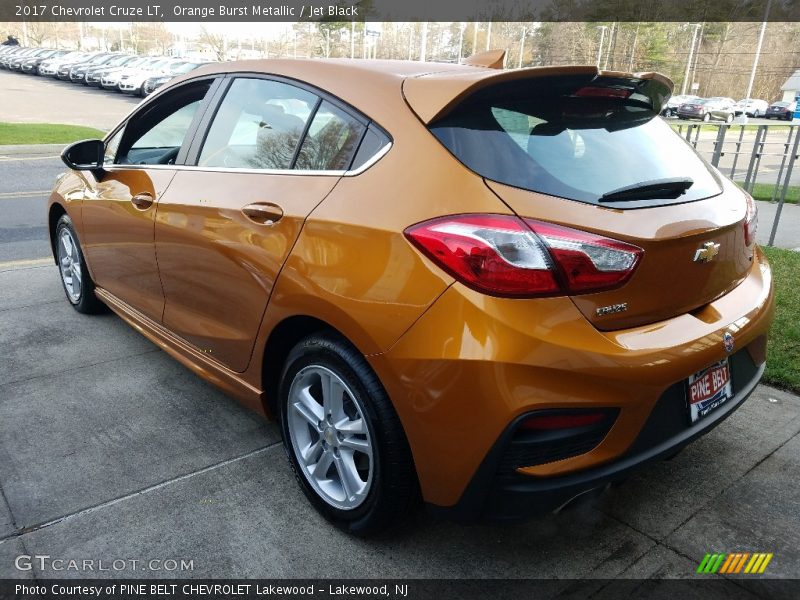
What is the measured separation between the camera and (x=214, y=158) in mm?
3092

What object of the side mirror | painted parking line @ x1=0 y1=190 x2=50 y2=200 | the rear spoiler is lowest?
painted parking line @ x1=0 y1=190 x2=50 y2=200

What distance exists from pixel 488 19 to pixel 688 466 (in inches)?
3182

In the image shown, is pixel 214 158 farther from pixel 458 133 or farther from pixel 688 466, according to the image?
pixel 688 466

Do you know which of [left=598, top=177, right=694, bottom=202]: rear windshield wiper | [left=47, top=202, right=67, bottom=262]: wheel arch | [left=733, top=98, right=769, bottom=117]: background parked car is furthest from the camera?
[left=733, top=98, right=769, bottom=117]: background parked car

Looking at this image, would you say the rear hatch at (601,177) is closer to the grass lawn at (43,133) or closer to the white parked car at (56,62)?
the grass lawn at (43,133)

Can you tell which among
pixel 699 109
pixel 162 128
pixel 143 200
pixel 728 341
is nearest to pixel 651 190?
pixel 728 341

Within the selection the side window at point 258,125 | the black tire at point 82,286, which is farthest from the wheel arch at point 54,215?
the side window at point 258,125

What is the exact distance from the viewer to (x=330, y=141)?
2.52m

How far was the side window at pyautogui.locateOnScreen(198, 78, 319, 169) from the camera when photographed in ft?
8.92

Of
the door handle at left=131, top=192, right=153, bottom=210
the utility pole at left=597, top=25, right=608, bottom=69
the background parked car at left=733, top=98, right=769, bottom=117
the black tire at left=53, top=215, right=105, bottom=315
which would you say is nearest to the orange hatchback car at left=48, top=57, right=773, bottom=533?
the door handle at left=131, top=192, right=153, bottom=210

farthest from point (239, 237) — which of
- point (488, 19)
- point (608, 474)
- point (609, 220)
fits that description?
point (488, 19)

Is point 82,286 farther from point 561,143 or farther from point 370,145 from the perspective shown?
point 561,143

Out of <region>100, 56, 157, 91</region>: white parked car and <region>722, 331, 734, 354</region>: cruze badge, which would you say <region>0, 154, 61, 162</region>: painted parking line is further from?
<region>100, 56, 157, 91</region>: white parked car

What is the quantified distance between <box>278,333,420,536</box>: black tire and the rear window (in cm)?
78
